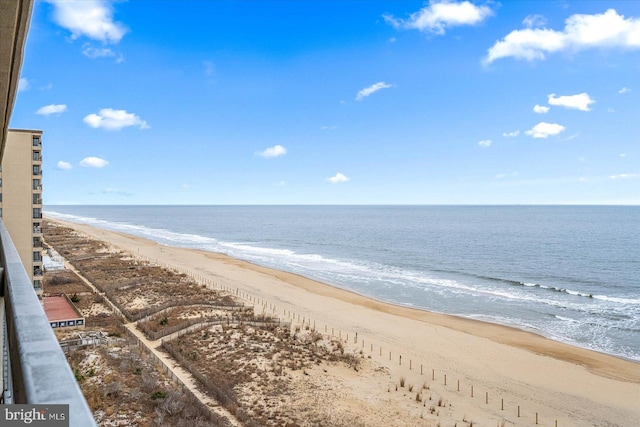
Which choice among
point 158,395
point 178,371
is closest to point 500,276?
point 178,371

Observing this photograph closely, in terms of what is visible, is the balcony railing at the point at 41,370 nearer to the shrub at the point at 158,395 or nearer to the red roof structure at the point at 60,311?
the shrub at the point at 158,395

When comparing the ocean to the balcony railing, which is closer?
the balcony railing

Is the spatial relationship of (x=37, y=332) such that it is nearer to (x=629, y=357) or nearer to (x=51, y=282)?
(x=629, y=357)

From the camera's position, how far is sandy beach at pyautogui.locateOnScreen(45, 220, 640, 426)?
19406 mm

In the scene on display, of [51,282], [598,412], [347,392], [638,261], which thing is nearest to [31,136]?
[51,282]

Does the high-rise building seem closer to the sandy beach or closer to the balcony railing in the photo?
the sandy beach

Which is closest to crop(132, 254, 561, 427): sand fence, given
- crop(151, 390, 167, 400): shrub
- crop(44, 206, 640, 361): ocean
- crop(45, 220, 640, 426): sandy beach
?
crop(45, 220, 640, 426): sandy beach

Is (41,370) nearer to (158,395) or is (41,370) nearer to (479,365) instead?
(158,395)

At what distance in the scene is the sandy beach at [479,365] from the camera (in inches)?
764

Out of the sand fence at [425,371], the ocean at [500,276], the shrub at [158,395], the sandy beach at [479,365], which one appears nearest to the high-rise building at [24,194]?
the shrub at [158,395]

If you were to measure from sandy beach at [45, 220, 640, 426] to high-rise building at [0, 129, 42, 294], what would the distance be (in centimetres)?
1694

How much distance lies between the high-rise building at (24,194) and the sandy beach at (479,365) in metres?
16.9

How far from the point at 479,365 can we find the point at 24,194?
29.4m

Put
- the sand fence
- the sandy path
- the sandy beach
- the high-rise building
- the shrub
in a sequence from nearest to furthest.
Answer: the shrub → the sandy path → the sand fence → the sandy beach → the high-rise building
